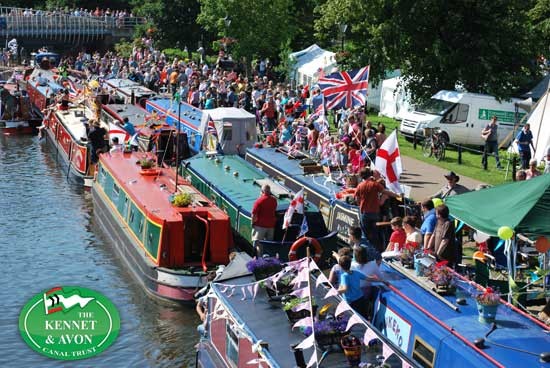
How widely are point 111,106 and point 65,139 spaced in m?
2.40

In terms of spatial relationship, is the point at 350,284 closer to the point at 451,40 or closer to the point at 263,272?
the point at 263,272

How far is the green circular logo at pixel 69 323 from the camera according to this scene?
51.8 feet

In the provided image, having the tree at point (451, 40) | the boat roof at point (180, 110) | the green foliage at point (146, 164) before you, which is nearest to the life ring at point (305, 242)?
the green foliage at point (146, 164)

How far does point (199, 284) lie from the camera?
16.9 m

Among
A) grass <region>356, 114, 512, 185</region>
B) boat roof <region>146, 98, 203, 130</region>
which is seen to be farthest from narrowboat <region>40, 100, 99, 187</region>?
grass <region>356, 114, 512, 185</region>

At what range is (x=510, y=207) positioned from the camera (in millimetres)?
12438

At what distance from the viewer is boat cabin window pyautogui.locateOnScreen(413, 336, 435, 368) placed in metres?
11.1

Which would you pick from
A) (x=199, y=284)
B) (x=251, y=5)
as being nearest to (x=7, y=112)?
(x=251, y=5)

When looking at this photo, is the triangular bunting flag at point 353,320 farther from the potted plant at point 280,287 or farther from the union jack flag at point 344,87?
the union jack flag at point 344,87

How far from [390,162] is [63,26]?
186 feet

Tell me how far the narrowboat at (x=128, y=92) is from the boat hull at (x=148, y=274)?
45.8 feet

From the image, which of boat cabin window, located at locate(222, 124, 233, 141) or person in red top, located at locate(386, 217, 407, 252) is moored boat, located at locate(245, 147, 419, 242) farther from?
person in red top, located at locate(386, 217, 407, 252)

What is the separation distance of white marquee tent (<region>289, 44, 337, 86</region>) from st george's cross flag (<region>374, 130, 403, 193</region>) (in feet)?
74.7

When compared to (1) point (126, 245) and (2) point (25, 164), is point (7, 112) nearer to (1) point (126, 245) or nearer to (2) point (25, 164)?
(2) point (25, 164)
